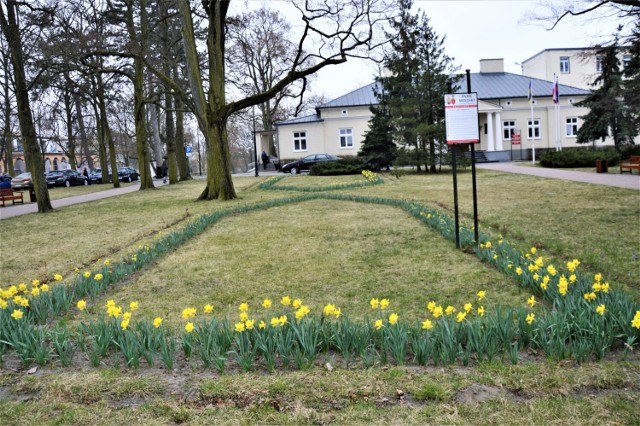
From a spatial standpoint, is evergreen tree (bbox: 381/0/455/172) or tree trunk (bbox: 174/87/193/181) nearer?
evergreen tree (bbox: 381/0/455/172)

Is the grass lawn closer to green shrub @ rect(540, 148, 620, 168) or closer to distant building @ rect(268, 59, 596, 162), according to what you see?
green shrub @ rect(540, 148, 620, 168)

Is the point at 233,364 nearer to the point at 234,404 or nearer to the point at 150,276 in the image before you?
the point at 234,404

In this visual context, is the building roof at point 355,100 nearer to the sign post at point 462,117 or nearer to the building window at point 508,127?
the building window at point 508,127

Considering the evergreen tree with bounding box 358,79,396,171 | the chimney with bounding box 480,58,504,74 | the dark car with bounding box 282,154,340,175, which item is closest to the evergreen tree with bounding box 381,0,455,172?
the evergreen tree with bounding box 358,79,396,171

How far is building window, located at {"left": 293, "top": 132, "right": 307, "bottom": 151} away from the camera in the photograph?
4950cm

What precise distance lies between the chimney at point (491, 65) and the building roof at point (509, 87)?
1.98 feet

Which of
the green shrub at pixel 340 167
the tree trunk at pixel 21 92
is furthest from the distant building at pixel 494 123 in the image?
the tree trunk at pixel 21 92

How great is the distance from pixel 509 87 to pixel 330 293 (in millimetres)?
48283

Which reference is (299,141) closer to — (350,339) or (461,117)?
(461,117)

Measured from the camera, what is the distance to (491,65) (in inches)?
2034

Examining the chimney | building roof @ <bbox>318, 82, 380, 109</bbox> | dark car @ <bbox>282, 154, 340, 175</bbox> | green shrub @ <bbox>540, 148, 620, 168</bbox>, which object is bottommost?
green shrub @ <bbox>540, 148, 620, 168</bbox>

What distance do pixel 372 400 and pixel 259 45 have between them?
159 feet

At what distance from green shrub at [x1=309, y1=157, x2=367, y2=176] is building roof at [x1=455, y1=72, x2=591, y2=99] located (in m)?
17.4

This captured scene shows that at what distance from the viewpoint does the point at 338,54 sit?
18.5 meters
